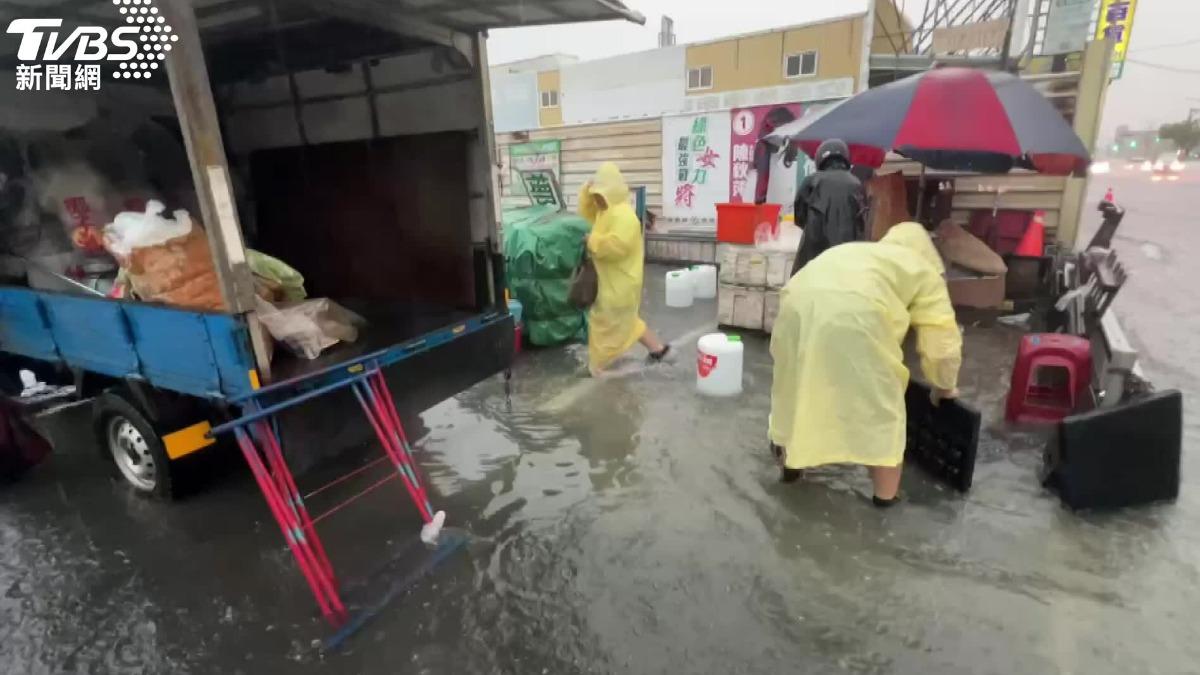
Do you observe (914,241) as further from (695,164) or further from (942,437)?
(695,164)

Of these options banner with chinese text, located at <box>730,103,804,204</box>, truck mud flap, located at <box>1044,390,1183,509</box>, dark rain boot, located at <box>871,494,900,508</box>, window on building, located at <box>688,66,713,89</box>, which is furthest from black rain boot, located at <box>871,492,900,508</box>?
window on building, located at <box>688,66,713,89</box>

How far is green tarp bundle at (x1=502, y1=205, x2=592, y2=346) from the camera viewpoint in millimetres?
5527

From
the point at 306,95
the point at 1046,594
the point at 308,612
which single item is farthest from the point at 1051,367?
the point at 306,95

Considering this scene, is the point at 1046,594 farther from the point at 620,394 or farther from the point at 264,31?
the point at 264,31

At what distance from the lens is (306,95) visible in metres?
4.76

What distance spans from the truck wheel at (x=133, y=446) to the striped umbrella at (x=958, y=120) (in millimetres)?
4547

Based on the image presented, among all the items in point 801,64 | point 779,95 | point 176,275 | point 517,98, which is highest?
point 517,98

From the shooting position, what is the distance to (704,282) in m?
7.54

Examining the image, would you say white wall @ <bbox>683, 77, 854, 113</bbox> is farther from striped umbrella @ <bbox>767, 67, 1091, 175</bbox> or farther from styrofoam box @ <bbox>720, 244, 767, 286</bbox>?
striped umbrella @ <bbox>767, 67, 1091, 175</bbox>

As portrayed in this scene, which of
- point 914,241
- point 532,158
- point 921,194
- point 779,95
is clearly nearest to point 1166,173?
point 779,95

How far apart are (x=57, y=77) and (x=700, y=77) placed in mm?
10128

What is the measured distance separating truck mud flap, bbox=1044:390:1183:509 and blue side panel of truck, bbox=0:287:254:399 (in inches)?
154

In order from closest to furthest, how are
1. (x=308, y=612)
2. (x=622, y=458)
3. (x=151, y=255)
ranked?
(x=308, y=612) → (x=151, y=255) → (x=622, y=458)

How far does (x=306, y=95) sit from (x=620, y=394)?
11.3ft
